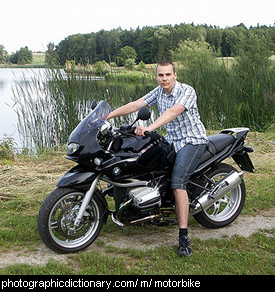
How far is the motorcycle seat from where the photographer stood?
3.62 m

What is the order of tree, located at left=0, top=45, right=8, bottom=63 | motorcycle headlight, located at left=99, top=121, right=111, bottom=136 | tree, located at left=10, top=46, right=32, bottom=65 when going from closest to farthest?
1. motorcycle headlight, located at left=99, top=121, right=111, bottom=136
2. tree, located at left=10, top=46, right=32, bottom=65
3. tree, located at left=0, top=45, right=8, bottom=63

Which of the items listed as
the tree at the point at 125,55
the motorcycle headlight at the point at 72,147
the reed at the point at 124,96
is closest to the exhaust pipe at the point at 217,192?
the motorcycle headlight at the point at 72,147

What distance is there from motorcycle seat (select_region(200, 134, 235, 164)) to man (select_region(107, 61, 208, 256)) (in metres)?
0.11

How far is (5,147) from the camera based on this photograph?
7.14 meters

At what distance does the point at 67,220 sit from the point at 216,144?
A: 5.18ft

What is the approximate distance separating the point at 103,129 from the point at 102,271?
1.15m

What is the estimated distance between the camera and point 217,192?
369cm

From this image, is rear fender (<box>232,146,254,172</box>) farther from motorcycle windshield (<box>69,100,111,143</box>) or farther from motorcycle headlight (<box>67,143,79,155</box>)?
motorcycle headlight (<box>67,143,79,155</box>)

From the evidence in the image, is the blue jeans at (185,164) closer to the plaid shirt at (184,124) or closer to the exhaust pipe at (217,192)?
the plaid shirt at (184,124)

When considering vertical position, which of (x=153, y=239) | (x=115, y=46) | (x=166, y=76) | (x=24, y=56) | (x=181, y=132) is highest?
(x=115, y=46)

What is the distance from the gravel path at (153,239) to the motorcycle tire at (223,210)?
84mm

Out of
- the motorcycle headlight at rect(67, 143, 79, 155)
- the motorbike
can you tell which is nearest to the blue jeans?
the motorbike

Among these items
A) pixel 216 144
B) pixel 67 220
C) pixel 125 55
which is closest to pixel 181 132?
pixel 216 144

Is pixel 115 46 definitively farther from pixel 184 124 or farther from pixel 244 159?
pixel 184 124
